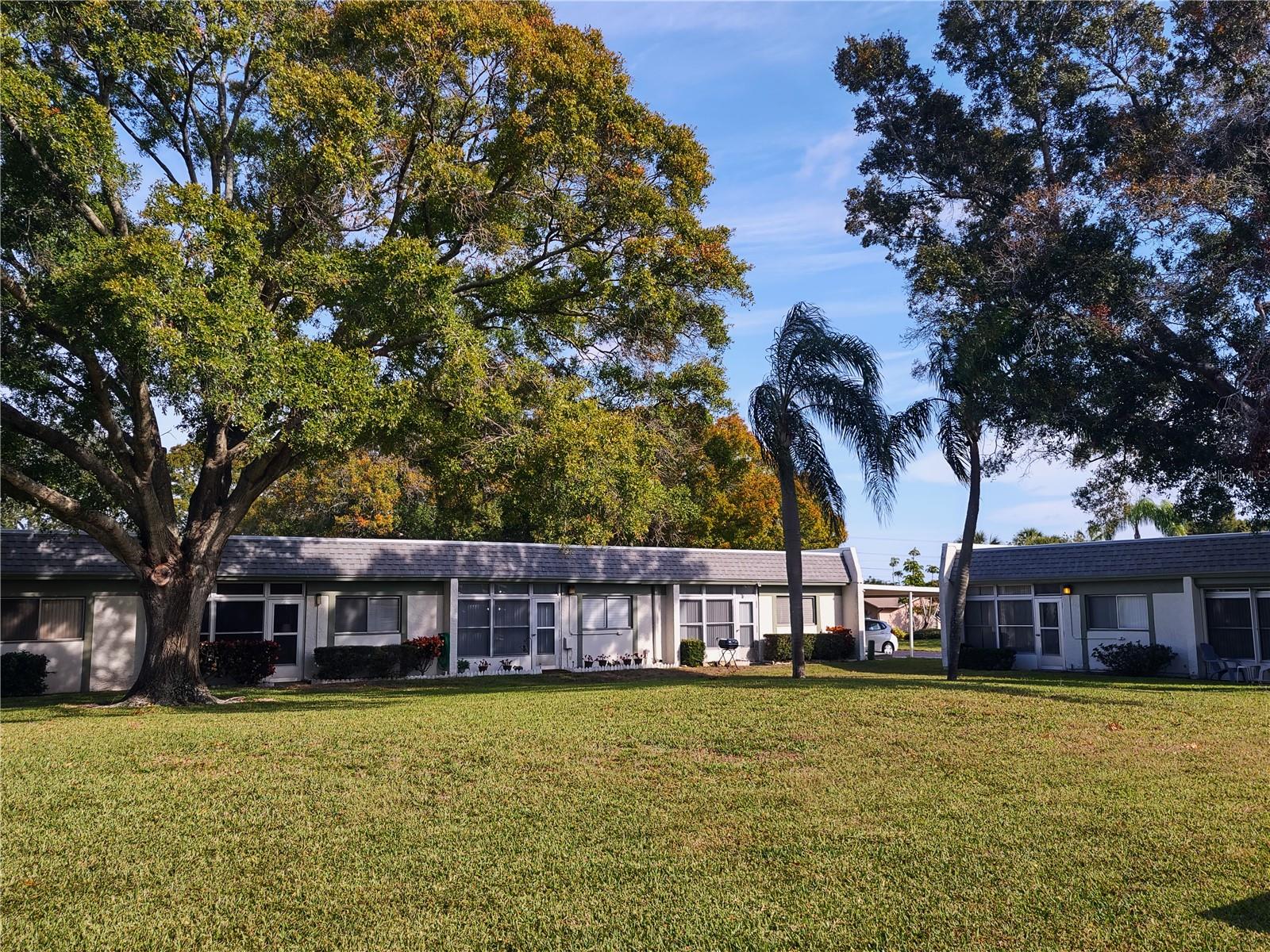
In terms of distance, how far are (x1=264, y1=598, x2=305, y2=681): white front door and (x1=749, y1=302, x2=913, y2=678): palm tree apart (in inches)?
453

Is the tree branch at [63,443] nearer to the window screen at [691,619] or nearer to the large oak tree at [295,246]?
the large oak tree at [295,246]

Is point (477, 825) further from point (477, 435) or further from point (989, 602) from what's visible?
point (989, 602)

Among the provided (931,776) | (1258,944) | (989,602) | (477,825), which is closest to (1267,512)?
(989,602)

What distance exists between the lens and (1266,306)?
17.6 metres

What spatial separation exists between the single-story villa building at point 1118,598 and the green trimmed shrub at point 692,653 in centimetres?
708

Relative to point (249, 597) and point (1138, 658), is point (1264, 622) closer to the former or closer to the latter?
point (1138, 658)

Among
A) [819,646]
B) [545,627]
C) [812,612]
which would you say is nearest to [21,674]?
[545,627]

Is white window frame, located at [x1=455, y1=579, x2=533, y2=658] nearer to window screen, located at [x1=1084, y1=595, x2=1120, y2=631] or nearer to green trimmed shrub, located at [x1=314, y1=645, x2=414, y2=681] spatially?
green trimmed shrub, located at [x1=314, y1=645, x2=414, y2=681]

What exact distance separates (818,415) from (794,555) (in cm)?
299

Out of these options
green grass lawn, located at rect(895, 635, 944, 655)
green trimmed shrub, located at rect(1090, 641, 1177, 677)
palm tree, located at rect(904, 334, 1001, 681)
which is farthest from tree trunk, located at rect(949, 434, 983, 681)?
green grass lawn, located at rect(895, 635, 944, 655)

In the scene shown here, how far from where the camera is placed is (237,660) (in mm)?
21062

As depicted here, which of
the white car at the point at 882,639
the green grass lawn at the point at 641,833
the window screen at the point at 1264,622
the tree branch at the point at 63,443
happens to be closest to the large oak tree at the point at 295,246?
the tree branch at the point at 63,443

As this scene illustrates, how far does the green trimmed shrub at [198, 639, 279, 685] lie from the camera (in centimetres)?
2091

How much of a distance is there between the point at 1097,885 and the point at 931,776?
3.18 m
